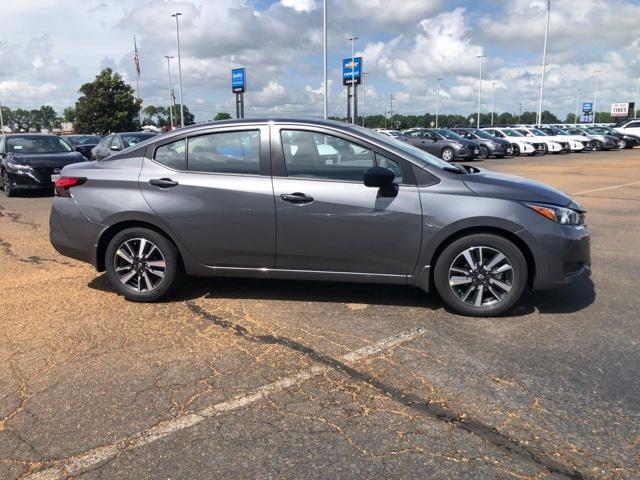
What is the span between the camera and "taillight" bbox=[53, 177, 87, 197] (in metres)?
5.12

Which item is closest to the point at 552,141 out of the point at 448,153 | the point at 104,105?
the point at 448,153

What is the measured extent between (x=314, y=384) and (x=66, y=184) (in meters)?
3.22

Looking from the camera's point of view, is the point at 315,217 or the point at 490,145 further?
the point at 490,145

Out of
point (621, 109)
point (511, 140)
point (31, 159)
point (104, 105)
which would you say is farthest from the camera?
point (621, 109)

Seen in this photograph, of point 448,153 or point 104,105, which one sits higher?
point 104,105

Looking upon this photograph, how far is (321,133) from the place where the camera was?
186 inches

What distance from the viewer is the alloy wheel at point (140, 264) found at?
16.3ft

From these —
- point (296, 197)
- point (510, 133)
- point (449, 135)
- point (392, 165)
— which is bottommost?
point (296, 197)

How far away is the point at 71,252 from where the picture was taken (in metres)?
5.17

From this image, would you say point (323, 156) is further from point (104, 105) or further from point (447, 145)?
point (104, 105)

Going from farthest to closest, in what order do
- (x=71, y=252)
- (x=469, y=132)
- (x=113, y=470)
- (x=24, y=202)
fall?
(x=469, y=132) < (x=24, y=202) < (x=71, y=252) < (x=113, y=470)

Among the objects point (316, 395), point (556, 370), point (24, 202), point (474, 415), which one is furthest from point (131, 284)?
point (24, 202)

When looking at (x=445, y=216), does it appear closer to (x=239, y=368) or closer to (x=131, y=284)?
(x=239, y=368)

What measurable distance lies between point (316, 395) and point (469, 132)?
2978cm
